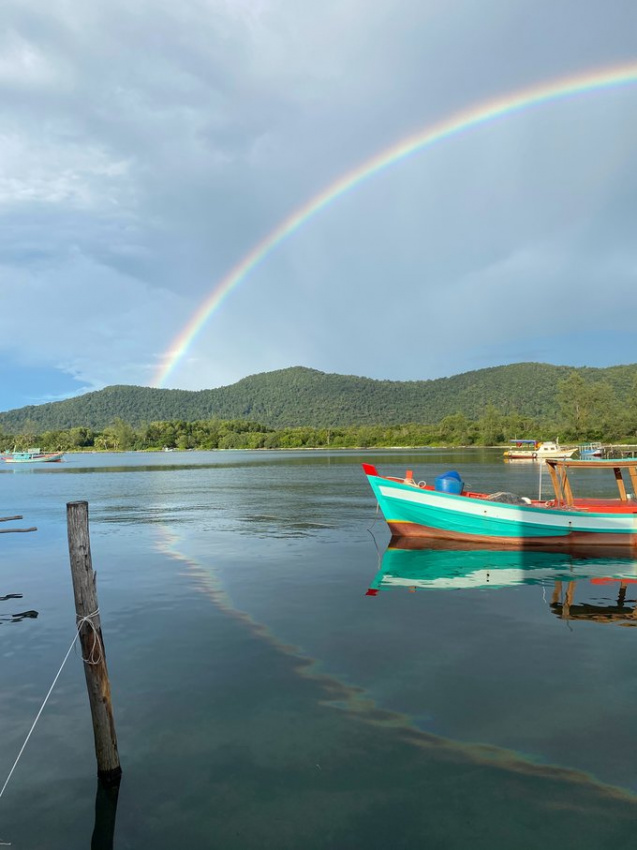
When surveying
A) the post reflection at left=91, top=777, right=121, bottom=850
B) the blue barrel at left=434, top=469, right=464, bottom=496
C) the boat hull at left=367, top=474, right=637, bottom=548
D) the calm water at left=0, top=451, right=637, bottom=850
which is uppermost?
the blue barrel at left=434, top=469, right=464, bottom=496

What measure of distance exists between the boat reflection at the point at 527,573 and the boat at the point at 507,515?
50cm

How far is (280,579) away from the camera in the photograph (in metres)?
20.6

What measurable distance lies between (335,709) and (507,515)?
16.3m

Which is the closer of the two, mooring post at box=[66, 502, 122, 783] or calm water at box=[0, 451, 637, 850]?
calm water at box=[0, 451, 637, 850]

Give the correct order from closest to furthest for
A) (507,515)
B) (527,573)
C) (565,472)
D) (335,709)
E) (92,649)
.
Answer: (92,649) → (335,709) → (527,573) → (507,515) → (565,472)

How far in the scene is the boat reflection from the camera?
17016 mm

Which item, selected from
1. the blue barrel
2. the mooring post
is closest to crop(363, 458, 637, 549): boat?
the blue barrel

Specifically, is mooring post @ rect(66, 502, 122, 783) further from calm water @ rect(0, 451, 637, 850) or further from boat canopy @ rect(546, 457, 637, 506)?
boat canopy @ rect(546, 457, 637, 506)

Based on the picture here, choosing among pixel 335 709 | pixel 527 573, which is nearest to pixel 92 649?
pixel 335 709

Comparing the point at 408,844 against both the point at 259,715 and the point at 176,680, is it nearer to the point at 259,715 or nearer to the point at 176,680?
the point at 259,715

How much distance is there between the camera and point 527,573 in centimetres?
2134

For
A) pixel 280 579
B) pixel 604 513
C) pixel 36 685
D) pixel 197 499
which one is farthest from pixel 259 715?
pixel 197 499

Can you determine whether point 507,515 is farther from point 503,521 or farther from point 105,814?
point 105,814

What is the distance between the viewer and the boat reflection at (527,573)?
17016mm
